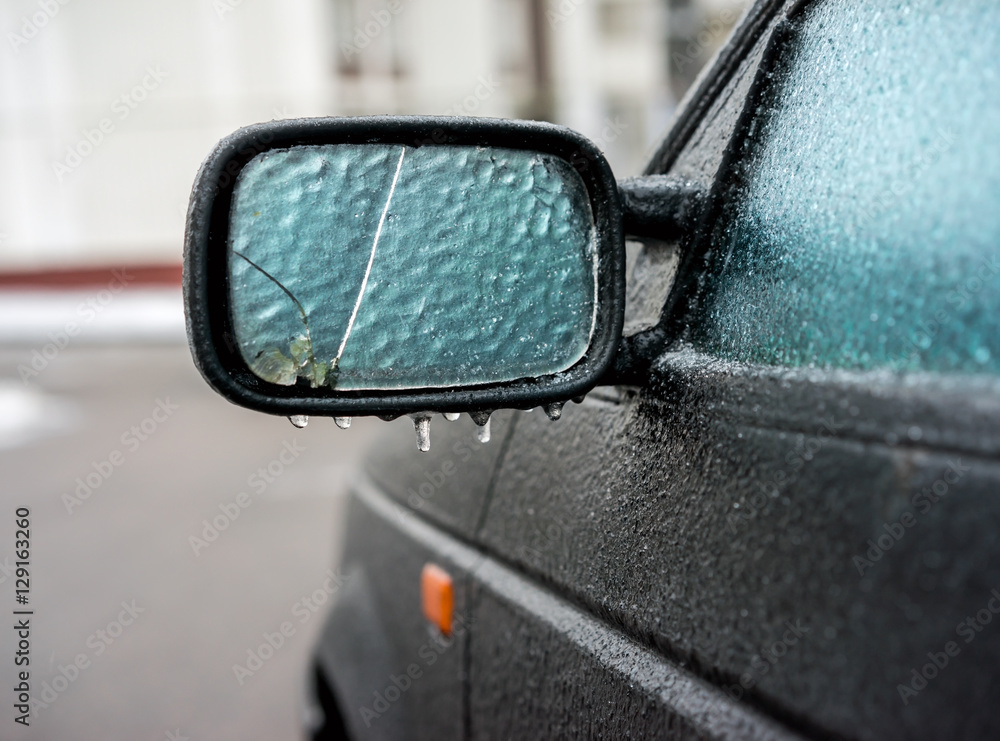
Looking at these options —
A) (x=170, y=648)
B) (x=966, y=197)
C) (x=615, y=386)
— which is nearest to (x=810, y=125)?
(x=966, y=197)

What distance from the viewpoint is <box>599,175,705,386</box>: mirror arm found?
125cm

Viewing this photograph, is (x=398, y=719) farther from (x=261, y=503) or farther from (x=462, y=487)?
(x=261, y=503)

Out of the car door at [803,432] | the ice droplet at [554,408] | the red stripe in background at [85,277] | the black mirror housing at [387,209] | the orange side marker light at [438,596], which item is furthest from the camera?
the red stripe in background at [85,277]

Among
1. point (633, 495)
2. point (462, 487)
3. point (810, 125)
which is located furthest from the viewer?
point (462, 487)

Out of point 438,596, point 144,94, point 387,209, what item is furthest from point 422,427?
point 144,94

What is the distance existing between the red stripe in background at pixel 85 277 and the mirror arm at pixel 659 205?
15049 millimetres

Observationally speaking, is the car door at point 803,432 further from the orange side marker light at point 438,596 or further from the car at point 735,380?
the orange side marker light at point 438,596

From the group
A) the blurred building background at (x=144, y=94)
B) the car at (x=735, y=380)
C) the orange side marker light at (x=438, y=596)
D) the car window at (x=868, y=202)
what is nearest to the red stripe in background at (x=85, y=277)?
the blurred building background at (x=144, y=94)

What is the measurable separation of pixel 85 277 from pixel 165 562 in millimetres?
11291

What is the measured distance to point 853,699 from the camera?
85cm

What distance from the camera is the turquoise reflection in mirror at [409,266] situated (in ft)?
3.73

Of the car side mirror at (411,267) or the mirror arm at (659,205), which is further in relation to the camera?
the mirror arm at (659,205)

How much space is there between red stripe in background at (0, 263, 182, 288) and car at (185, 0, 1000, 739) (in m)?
15.0

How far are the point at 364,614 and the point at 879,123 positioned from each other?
1.61 m
